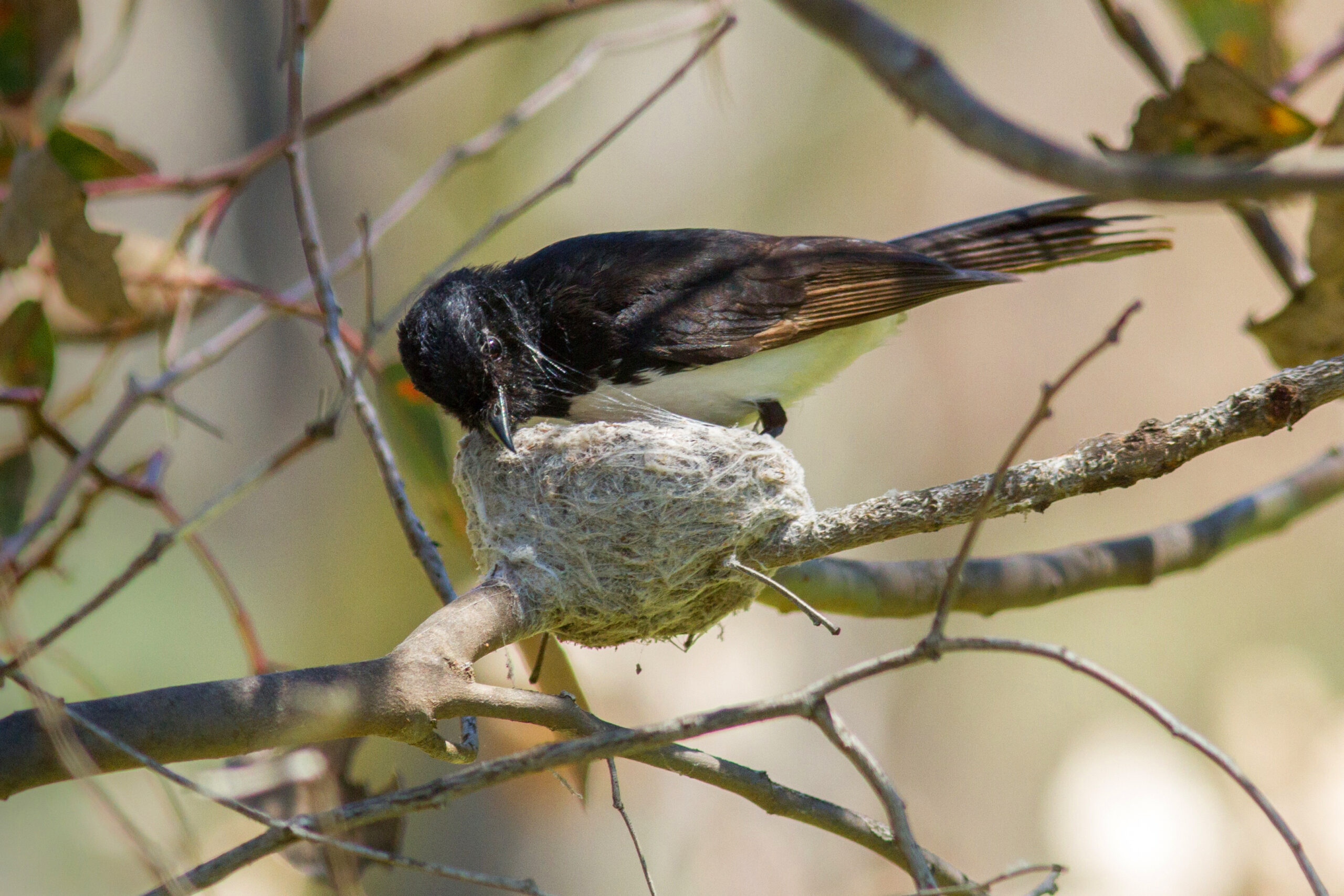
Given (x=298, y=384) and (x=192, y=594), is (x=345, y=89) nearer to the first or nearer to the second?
(x=298, y=384)

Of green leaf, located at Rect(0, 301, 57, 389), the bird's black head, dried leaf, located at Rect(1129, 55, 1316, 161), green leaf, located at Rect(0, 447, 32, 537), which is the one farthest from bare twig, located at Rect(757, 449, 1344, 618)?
green leaf, located at Rect(0, 447, 32, 537)

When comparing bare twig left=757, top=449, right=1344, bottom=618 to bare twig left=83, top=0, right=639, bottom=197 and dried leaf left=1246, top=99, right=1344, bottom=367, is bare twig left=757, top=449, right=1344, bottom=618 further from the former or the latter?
bare twig left=83, top=0, right=639, bottom=197

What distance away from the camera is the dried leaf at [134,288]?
3387 mm

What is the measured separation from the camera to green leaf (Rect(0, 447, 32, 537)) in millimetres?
3328

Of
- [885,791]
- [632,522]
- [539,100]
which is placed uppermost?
[539,100]

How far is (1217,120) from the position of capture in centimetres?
288

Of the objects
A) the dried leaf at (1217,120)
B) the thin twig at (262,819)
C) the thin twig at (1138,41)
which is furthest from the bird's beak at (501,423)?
the thin twig at (1138,41)

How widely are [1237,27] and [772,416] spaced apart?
1.70m

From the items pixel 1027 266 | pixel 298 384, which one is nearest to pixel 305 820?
pixel 1027 266

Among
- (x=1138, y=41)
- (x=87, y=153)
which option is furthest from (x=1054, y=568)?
(x=87, y=153)

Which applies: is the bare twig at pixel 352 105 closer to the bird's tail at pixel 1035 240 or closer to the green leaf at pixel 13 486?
the green leaf at pixel 13 486

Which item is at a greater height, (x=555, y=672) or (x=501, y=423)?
(x=501, y=423)

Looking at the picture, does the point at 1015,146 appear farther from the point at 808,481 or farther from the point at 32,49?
the point at 808,481

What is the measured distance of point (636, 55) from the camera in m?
8.78
